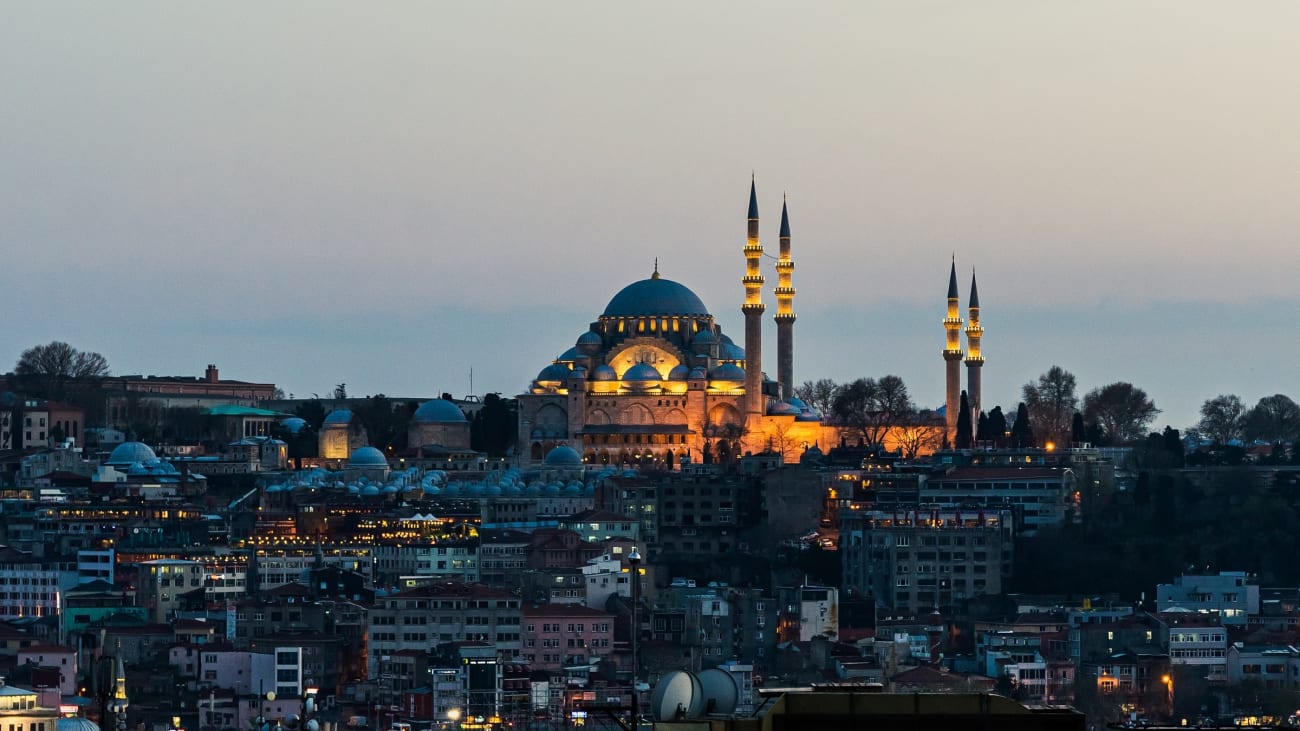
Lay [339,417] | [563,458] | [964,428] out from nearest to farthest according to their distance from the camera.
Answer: [964,428]
[563,458]
[339,417]

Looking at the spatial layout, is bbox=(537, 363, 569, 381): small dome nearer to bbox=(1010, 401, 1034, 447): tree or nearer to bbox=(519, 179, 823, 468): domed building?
bbox=(519, 179, 823, 468): domed building

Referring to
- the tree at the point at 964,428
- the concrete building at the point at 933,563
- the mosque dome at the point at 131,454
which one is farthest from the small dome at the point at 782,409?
the concrete building at the point at 933,563

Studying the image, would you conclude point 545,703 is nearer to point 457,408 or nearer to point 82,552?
point 82,552

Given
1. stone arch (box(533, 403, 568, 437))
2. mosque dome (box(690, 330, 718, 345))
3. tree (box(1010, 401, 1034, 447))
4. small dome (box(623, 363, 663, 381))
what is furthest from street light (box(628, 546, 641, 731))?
mosque dome (box(690, 330, 718, 345))

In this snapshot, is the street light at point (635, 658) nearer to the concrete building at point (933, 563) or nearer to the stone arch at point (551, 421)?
the concrete building at point (933, 563)

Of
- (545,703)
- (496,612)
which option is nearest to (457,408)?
(496,612)

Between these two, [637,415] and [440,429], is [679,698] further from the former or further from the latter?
[440,429]

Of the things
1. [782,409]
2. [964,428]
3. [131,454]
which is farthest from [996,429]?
[131,454]
